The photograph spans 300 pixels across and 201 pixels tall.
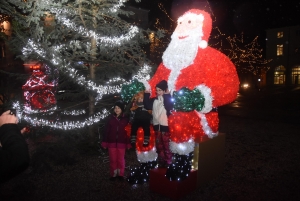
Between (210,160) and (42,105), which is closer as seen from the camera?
(210,160)

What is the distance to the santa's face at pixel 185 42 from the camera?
4.73 metres

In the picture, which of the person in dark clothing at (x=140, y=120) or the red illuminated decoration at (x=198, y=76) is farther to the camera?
the person in dark clothing at (x=140, y=120)

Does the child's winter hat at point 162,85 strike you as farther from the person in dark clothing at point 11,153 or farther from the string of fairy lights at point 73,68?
the person in dark clothing at point 11,153

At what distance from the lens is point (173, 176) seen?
439cm

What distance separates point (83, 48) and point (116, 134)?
2608 millimetres

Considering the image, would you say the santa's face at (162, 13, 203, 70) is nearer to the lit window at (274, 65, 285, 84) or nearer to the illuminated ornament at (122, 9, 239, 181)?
the illuminated ornament at (122, 9, 239, 181)

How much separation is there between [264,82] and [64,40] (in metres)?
35.6

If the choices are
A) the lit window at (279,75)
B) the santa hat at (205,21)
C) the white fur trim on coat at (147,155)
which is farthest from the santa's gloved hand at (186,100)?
the lit window at (279,75)

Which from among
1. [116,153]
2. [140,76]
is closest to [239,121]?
[140,76]

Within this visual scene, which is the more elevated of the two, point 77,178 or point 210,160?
point 210,160

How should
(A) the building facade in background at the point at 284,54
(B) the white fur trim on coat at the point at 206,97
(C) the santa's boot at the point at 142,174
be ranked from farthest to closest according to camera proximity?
(A) the building facade in background at the point at 284,54
(C) the santa's boot at the point at 142,174
(B) the white fur trim on coat at the point at 206,97

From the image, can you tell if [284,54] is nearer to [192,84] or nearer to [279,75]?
[279,75]

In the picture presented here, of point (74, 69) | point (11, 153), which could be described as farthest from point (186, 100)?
point (74, 69)

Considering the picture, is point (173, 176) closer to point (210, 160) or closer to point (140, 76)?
point (210, 160)
